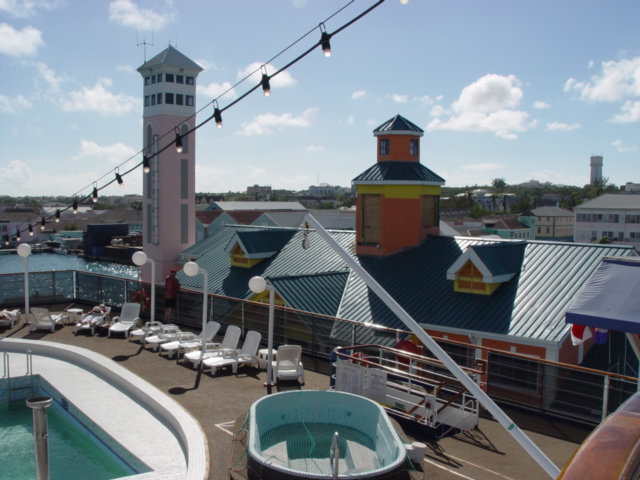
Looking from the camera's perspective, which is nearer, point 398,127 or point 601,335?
point 601,335

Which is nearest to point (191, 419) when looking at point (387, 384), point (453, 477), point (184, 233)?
point (387, 384)

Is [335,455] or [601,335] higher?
[601,335]

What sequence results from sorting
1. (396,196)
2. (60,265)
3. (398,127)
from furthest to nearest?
(60,265) → (398,127) → (396,196)

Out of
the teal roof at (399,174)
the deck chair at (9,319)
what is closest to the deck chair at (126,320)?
the deck chair at (9,319)

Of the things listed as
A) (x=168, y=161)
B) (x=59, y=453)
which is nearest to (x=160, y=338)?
(x=59, y=453)

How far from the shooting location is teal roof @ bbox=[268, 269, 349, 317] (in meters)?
16.3

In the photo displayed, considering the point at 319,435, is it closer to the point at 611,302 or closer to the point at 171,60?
the point at 611,302

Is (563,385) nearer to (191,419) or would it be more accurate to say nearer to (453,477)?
(453,477)

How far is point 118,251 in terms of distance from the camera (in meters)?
85.1

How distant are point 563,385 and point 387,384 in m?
5.64

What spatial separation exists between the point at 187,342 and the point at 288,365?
297cm

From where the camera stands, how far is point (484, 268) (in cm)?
1470

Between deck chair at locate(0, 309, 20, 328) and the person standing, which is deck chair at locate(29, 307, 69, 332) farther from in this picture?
the person standing

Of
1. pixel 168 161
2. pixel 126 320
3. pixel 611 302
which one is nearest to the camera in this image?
pixel 611 302
